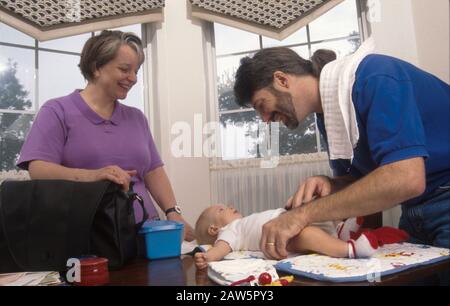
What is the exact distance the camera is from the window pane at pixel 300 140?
4.36 feet

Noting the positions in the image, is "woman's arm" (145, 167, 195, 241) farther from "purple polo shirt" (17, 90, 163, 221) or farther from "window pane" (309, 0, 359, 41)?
"window pane" (309, 0, 359, 41)

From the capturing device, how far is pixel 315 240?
66 cm

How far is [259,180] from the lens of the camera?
4.21 ft

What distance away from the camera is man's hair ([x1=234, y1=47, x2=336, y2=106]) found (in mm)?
870

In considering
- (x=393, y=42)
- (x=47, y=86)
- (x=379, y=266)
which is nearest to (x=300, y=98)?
(x=379, y=266)

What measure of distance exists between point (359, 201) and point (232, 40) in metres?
0.97

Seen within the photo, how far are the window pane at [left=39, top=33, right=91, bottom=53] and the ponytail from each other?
89 cm

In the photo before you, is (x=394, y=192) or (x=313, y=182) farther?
(x=313, y=182)

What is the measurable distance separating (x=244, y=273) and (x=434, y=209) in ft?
1.58

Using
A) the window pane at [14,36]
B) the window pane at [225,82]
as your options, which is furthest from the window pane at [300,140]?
the window pane at [14,36]

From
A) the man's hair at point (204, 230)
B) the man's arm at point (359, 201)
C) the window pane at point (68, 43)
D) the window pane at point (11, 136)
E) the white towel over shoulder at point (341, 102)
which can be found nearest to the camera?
the man's arm at point (359, 201)

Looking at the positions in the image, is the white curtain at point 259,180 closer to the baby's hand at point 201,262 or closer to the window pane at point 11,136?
the baby's hand at point 201,262

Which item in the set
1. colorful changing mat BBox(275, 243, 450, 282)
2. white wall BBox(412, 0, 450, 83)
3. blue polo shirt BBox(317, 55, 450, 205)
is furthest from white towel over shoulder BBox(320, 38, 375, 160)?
white wall BBox(412, 0, 450, 83)
